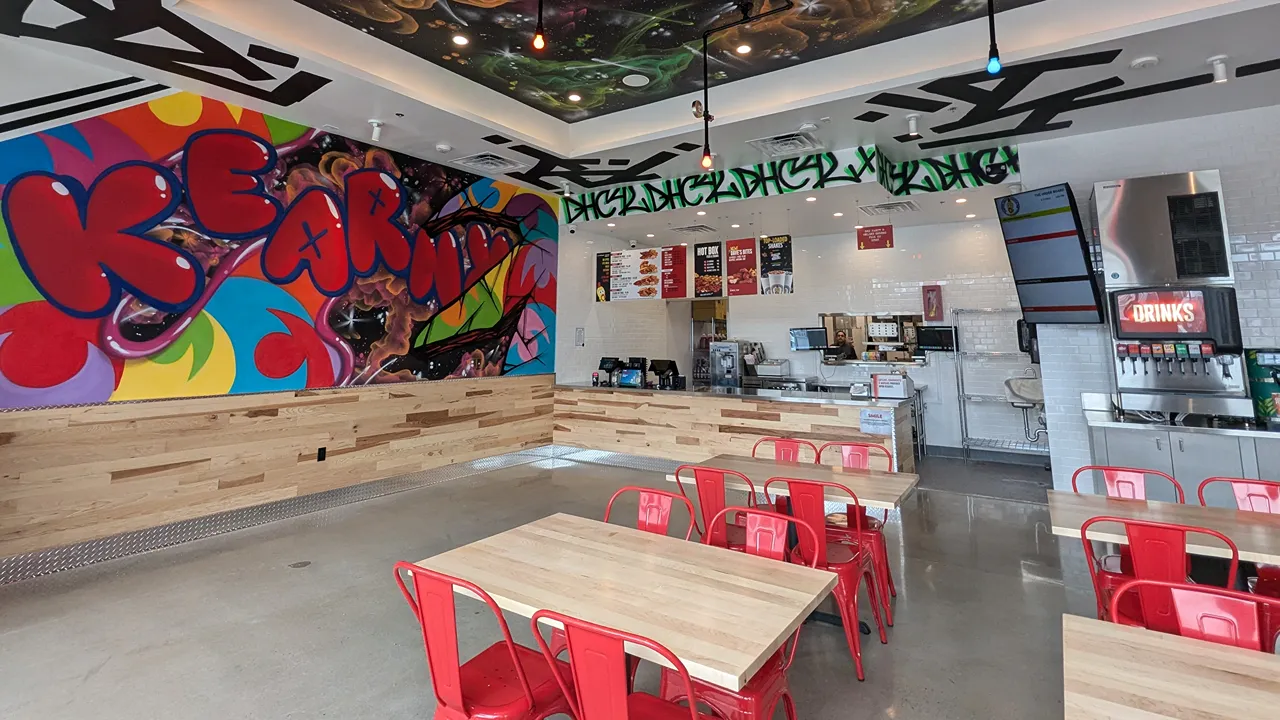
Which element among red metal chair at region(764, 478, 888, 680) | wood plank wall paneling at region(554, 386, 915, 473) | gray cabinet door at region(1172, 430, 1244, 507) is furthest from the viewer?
wood plank wall paneling at region(554, 386, 915, 473)

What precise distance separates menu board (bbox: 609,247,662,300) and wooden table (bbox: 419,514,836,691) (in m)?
5.68

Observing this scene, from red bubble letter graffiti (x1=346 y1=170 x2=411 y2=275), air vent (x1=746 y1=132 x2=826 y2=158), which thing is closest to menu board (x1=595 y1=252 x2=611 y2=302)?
red bubble letter graffiti (x1=346 y1=170 x2=411 y2=275)

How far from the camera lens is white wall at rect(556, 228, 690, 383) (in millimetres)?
8203

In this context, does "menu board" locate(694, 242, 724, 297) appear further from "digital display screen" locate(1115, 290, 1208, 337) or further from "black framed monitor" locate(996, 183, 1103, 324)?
"digital display screen" locate(1115, 290, 1208, 337)

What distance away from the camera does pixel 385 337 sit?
595cm

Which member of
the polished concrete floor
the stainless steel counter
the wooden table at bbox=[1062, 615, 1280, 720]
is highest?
the stainless steel counter

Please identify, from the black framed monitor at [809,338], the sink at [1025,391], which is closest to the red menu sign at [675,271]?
the black framed monitor at [809,338]

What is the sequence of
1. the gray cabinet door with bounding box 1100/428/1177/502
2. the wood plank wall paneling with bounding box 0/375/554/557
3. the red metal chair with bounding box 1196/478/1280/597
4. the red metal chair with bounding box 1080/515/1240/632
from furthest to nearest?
the gray cabinet door with bounding box 1100/428/1177/502 < the wood plank wall paneling with bounding box 0/375/554/557 < the red metal chair with bounding box 1196/478/1280/597 < the red metal chair with bounding box 1080/515/1240/632

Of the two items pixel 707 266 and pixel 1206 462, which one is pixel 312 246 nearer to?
pixel 707 266

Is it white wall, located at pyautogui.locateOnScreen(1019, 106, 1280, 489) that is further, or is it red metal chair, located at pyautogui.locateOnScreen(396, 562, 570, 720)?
white wall, located at pyautogui.locateOnScreen(1019, 106, 1280, 489)

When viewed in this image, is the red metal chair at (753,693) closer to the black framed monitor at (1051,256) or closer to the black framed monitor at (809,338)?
the black framed monitor at (1051,256)

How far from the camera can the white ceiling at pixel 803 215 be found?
6.33 metres

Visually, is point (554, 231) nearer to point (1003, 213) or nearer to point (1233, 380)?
point (1003, 213)

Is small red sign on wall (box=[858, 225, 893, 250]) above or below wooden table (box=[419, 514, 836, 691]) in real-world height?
above
